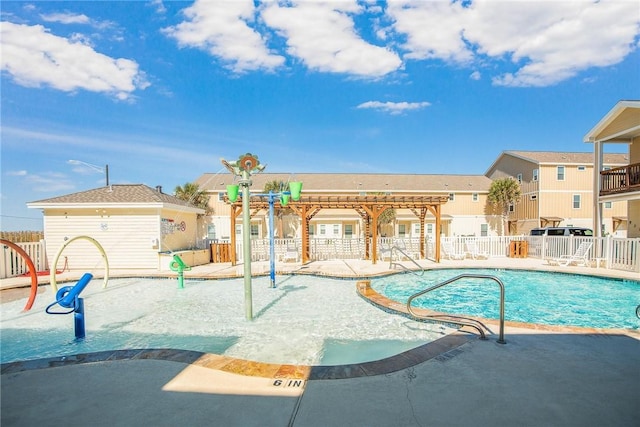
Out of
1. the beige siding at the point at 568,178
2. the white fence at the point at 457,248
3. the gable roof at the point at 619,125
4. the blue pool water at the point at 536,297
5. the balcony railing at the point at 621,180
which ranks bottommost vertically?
the blue pool water at the point at 536,297

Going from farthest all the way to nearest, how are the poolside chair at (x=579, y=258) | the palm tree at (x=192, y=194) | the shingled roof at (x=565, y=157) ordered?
1. the palm tree at (x=192, y=194)
2. the shingled roof at (x=565, y=157)
3. the poolside chair at (x=579, y=258)

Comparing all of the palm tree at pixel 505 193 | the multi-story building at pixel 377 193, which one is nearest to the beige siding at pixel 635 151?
the palm tree at pixel 505 193

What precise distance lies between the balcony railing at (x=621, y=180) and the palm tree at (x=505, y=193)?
13149mm

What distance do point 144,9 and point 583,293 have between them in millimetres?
17081

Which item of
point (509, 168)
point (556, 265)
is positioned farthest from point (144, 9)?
point (509, 168)

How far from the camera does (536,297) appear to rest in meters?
8.95

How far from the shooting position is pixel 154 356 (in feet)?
12.9

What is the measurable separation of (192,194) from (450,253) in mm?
22240

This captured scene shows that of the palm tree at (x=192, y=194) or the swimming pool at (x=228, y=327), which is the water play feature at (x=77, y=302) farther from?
the palm tree at (x=192, y=194)

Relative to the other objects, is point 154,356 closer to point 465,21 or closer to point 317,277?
point 317,277

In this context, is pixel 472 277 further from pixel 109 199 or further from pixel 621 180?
pixel 621 180

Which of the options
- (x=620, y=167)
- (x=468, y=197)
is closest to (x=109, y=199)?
(x=620, y=167)

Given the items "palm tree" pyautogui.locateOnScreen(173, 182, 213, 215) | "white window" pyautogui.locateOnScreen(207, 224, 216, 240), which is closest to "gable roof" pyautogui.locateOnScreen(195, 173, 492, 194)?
"palm tree" pyautogui.locateOnScreen(173, 182, 213, 215)

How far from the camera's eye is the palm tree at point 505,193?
28.2 m
